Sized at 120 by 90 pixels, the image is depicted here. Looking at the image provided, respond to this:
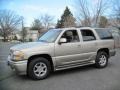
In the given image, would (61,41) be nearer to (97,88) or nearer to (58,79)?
(58,79)

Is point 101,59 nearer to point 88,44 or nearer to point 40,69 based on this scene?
point 88,44

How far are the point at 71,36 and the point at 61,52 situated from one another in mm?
945

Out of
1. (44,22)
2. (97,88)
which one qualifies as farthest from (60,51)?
(44,22)

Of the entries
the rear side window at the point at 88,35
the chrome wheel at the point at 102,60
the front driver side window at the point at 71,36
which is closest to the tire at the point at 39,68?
the front driver side window at the point at 71,36

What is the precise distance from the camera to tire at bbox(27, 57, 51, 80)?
6102 mm

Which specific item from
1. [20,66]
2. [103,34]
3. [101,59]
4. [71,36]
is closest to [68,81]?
[20,66]

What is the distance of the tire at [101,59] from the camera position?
7849 millimetres

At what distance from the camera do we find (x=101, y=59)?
8.05 metres

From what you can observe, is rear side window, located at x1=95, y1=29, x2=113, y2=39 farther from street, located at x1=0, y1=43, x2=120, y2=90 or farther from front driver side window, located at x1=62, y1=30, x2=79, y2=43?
street, located at x1=0, y1=43, x2=120, y2=90

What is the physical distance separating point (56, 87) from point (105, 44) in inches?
147

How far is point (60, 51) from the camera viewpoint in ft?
21.6

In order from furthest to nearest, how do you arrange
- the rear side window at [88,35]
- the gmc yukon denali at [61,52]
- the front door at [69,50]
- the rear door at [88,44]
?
the rear side window at [88,35]
the rear door at [88,44]
the front door at [69,50]
the gmc yukon denali at [61,52]

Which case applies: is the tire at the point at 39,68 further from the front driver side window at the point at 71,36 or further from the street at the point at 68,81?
the front driver side window at the point at 71,36

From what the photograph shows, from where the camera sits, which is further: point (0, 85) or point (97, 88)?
point (0, 85)
